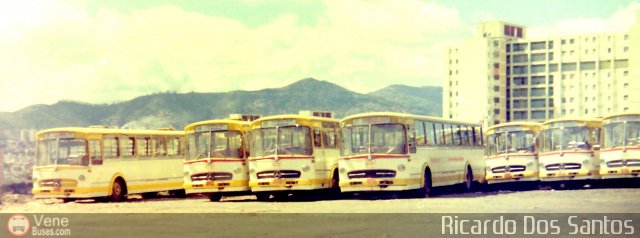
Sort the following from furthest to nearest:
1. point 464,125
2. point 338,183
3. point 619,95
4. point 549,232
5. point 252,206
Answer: point 619,95 → point 464,125 → point 338,183 → point 252,206 → point 549,232

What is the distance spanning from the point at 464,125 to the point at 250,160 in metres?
5.94

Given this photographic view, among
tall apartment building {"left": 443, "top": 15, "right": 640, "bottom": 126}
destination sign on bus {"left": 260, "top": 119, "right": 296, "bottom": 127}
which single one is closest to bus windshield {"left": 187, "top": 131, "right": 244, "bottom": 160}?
destination sign on bus {"left": 260, "top": 119, "right": 296, "bottom": 127}

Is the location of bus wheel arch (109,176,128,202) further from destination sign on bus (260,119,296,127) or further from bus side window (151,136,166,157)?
destination sign on bus (260,119,296,127)

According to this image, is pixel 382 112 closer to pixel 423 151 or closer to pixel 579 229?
pixel 423 151

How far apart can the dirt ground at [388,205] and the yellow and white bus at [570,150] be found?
0.88 metres

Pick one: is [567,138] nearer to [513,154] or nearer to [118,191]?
[513,154]

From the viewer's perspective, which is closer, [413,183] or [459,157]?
[413,183]

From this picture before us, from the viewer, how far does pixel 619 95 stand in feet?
209

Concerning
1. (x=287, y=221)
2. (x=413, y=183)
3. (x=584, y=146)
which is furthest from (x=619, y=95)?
(x=287, y=221)

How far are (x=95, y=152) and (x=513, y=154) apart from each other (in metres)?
10.2

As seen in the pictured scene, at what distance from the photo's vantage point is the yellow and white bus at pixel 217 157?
19938 millimetres

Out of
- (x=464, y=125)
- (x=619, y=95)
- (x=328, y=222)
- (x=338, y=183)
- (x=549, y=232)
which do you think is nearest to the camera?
(x=549, y=232)

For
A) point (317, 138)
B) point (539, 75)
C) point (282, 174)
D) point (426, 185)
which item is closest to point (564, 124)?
point (426, 185)

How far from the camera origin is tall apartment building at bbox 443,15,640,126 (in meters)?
55.3
